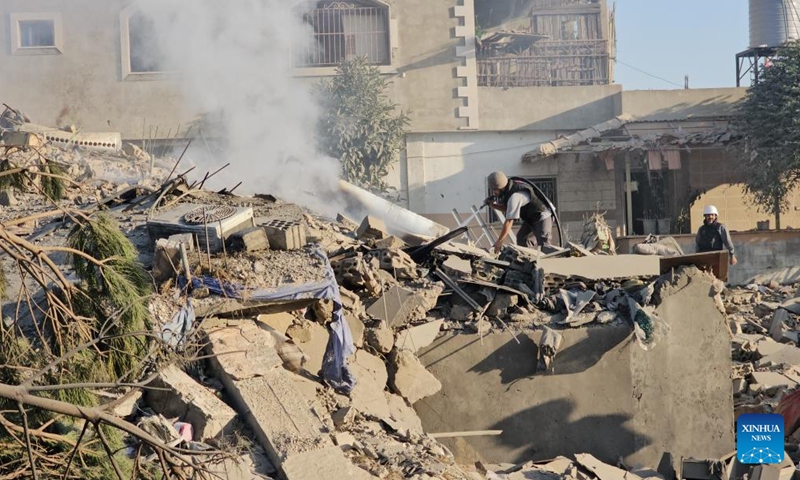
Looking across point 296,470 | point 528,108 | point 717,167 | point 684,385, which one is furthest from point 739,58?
point 296,470

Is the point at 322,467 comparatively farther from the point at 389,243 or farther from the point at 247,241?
the point at 389,243

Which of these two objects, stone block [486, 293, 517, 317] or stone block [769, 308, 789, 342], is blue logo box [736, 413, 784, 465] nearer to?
stone block [486, 293, 517, 317]

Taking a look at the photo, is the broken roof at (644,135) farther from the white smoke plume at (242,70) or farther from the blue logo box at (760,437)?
the blue logo box at (760,437)

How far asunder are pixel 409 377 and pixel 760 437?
145 inches

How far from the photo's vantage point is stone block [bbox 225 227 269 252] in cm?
970

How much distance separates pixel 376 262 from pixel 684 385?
9.87ft

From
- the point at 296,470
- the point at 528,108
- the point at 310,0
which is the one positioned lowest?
the point at 296,470

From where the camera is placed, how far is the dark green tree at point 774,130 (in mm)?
22703

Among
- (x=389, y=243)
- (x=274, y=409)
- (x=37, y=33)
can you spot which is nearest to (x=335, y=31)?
(x=37, y=33)

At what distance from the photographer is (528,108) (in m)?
25.4

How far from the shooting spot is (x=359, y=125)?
78.7 ft

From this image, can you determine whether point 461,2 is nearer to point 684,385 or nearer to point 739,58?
point 739,58

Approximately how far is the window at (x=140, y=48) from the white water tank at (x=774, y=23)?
45.4 ft

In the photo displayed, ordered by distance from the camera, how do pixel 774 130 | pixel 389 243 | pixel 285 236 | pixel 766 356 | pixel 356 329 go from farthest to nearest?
pixel 774 130
pixel 766 356
pixel 389 243
pixel 285 236
pixel 356 329
